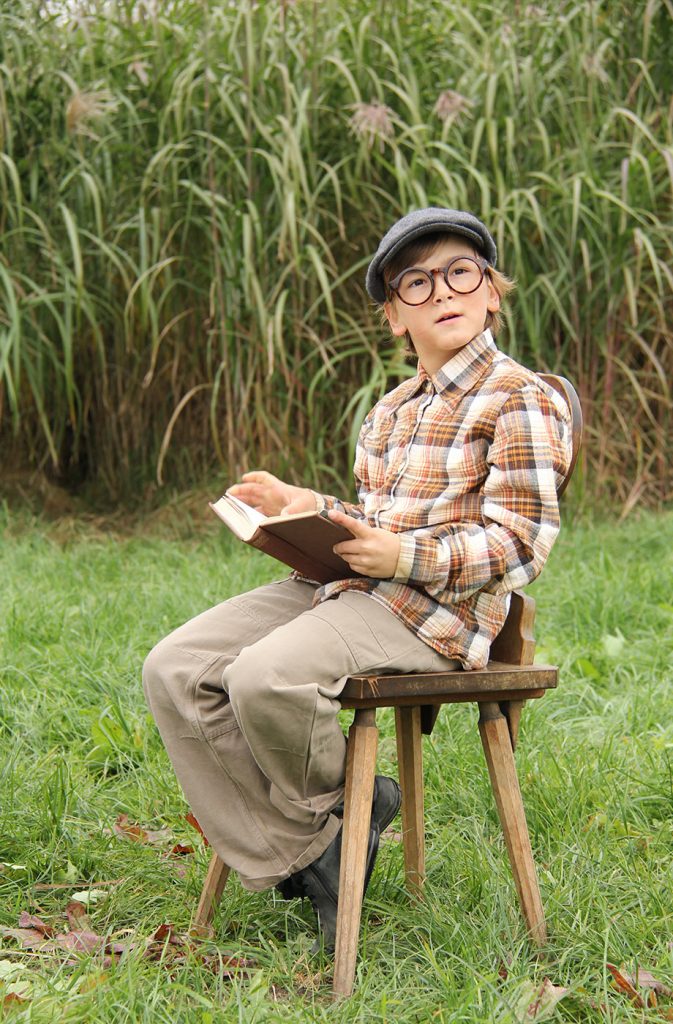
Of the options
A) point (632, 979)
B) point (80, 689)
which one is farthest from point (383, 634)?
point (80, 689)

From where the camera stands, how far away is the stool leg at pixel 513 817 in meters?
1.88

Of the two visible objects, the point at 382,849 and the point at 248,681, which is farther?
the point at 382,849

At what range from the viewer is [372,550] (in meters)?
1.78

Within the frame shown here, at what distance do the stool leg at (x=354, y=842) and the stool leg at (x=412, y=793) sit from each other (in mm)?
286

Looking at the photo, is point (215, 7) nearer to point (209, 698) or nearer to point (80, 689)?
point (80, 689)

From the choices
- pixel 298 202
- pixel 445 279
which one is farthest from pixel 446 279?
pixel 298 202

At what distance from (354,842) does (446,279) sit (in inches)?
36.1

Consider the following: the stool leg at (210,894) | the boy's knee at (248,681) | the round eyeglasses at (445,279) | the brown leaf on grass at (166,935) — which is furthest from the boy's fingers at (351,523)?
the brown leaf on grass at (166,935)

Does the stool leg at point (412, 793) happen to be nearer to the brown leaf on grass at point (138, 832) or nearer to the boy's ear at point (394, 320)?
the brown leaf on grass at point (138, 832)

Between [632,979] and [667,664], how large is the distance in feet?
4.89

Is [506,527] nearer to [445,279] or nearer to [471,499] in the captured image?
[471,499]

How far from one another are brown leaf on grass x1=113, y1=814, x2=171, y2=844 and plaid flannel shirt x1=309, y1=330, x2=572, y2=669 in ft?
2.30

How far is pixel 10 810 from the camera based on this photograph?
91.5 inches

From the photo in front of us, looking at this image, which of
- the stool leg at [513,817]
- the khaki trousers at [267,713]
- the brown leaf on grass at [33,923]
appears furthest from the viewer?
the brown leaf on grass at [33,923]
